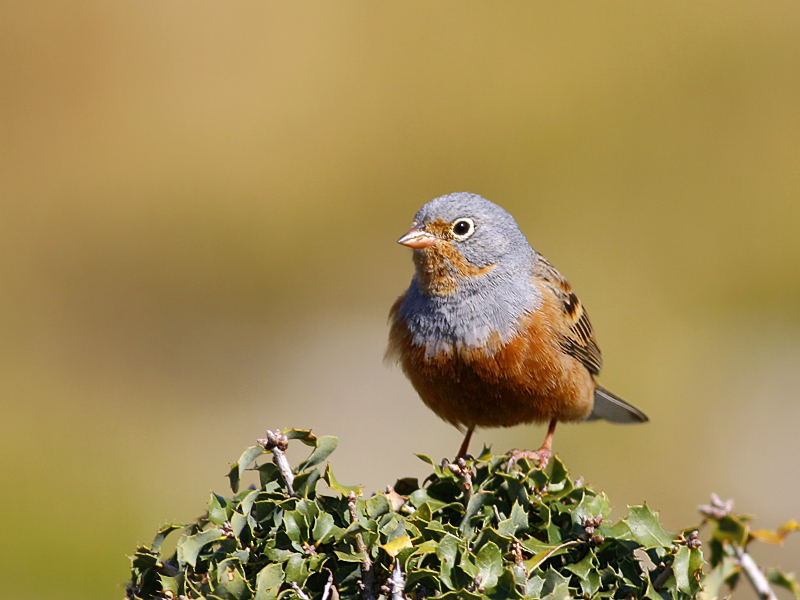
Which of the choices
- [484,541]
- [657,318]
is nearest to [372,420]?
[657,318]

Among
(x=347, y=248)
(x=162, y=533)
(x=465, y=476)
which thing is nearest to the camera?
(x=162, y=533)

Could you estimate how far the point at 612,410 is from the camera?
5641 millimetres

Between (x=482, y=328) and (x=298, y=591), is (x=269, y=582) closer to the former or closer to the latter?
(x=298, y=591)

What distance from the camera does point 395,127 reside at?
44.2 ft

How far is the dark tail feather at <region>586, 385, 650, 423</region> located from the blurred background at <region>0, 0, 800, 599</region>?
2.72 m

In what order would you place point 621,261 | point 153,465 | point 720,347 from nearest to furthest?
point 153,465
point 720,347
point 621,261

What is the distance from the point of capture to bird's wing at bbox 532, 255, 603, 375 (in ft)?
16.3

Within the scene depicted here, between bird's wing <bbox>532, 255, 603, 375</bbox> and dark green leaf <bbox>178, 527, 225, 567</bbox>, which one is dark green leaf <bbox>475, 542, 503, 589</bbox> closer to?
dark green leaf <bbox>178, 527, 225, 567</bbox>

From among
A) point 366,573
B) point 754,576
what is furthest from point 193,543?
point 754,576

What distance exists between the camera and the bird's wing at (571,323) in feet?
16.3

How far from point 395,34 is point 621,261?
5.60 metres

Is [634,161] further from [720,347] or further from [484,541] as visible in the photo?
[484,541]

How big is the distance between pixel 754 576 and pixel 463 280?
307cm

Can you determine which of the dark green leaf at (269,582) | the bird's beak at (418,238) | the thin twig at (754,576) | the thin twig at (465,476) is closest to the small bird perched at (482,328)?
the bird's beak at (418,238)
